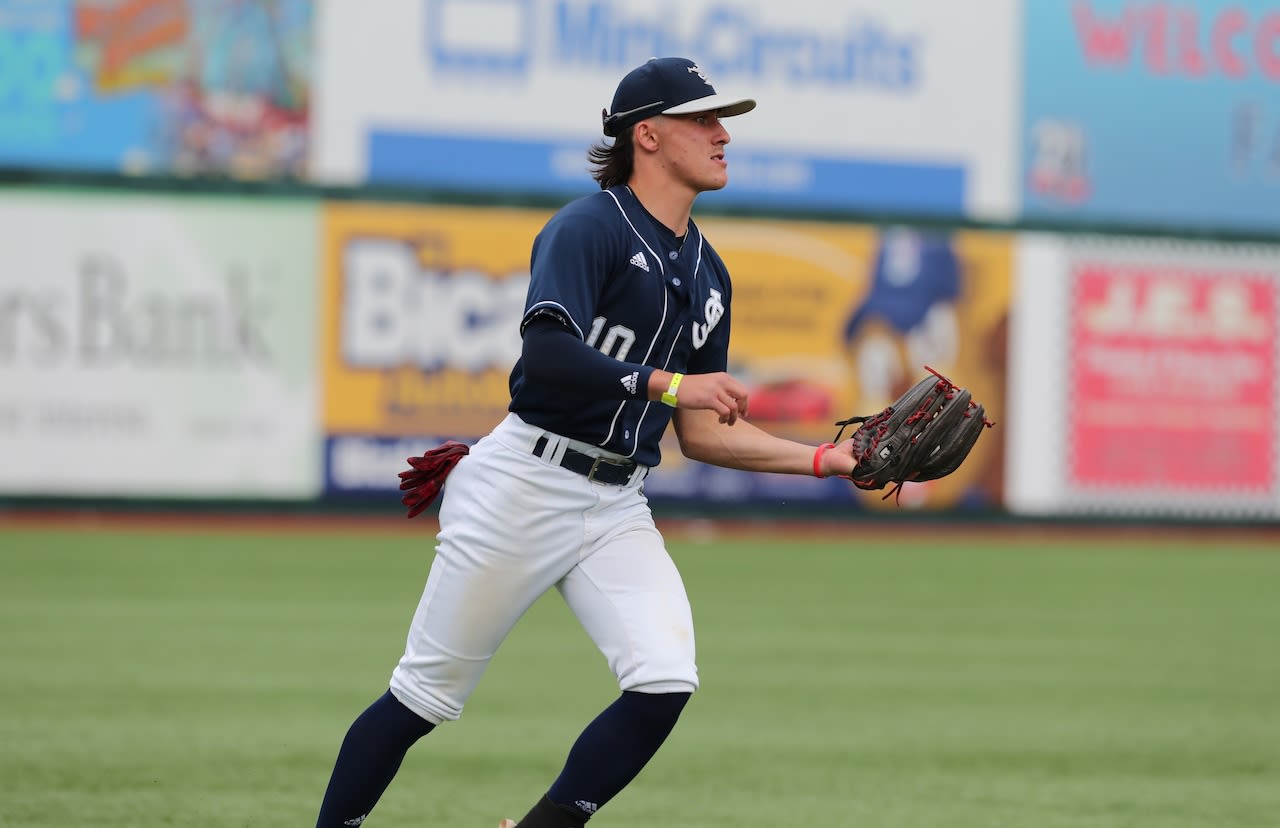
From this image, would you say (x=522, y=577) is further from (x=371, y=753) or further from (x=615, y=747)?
(x=371, y=753)

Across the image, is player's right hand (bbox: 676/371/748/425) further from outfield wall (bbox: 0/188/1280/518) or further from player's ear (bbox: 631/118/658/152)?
outfield wall (bbox: 0/188/1280/518)

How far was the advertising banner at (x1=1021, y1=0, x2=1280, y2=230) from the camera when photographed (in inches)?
1266

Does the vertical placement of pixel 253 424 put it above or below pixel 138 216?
below

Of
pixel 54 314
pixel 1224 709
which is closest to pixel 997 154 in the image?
pixel 54 314

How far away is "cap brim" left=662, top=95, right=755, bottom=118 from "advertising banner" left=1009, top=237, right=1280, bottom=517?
1595cm

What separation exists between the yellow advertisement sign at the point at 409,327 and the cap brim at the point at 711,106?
45.5ft

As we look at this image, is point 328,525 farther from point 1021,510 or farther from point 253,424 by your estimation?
point 1021,510

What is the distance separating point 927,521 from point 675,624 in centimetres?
1590

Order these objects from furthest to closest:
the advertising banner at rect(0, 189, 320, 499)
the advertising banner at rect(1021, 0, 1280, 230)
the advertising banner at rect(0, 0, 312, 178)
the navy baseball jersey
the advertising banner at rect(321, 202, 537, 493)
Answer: the advertising banner at rect(1021, 0, 1280, 230) < the advertising banner at rect(0, 0, 312, 178) < the advertising banner at rect(321, 202, 537, 493) < the advertising banner at rect(0, 189, 320, 499) < the navy baseball jersey

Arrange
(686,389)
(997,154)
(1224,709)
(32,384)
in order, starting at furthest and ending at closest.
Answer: (997,154), (32,384), (1224,709), (686,389)

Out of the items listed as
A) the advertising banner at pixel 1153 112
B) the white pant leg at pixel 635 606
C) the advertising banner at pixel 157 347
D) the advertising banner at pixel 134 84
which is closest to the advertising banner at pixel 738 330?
the advertising banner at pixel 157 347

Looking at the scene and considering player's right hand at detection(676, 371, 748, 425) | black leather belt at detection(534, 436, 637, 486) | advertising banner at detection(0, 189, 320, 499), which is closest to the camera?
player's right hand at detection(676, 371, 748, 425)

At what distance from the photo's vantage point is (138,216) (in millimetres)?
19250

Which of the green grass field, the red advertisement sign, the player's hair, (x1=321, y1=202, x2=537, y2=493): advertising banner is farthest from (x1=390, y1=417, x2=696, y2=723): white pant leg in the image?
the red advertisement sign
